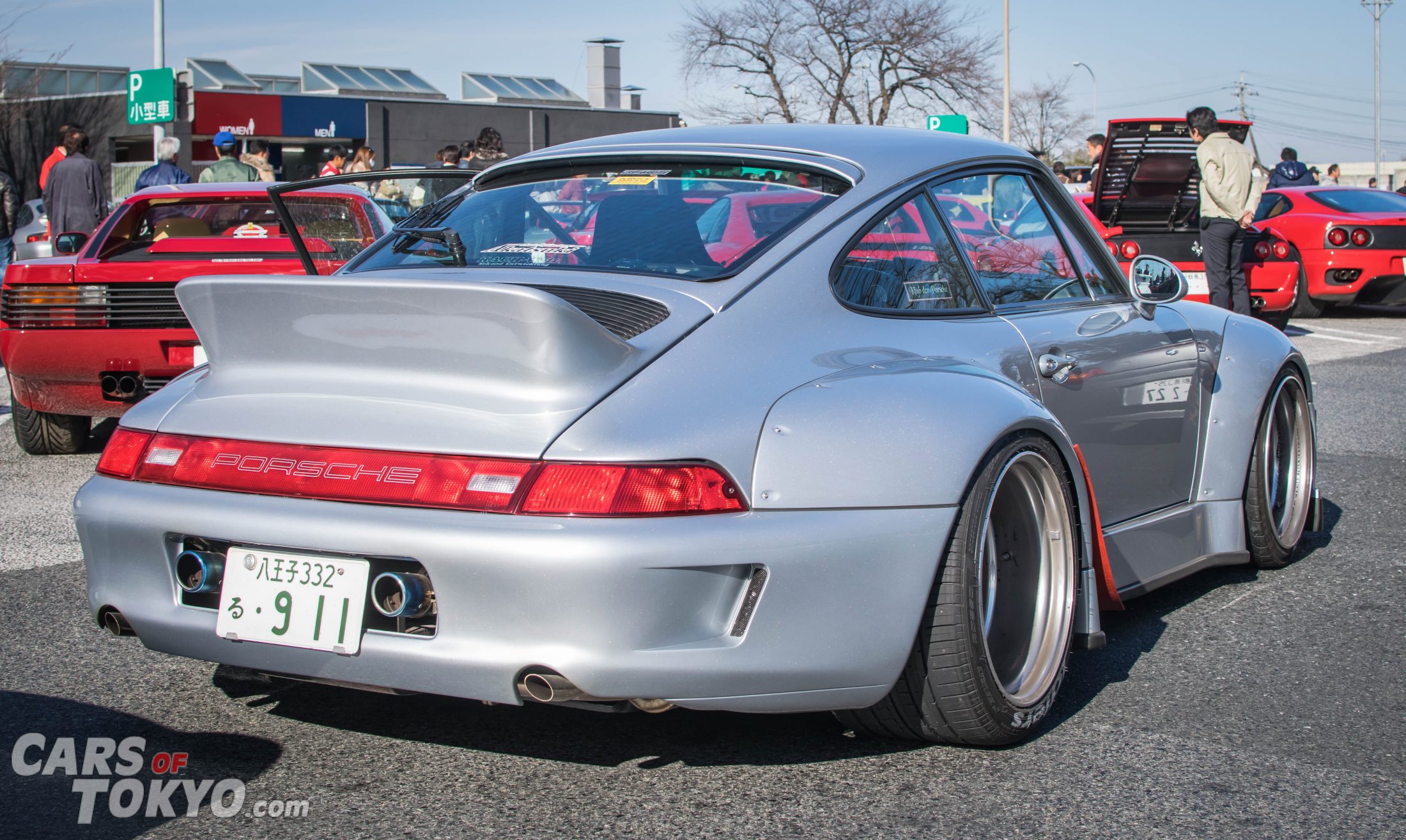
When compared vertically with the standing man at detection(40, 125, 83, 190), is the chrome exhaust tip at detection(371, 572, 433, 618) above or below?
below

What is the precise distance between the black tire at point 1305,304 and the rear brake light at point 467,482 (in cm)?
1283

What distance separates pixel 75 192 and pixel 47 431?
596 centimetres

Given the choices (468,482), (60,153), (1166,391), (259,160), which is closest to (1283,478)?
(1166,391)

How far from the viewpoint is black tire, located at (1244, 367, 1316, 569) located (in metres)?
4.32

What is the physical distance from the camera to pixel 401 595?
253 cm

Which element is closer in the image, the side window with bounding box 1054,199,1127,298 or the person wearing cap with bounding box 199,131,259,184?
the side window with bounding box 1054,199,1127,298

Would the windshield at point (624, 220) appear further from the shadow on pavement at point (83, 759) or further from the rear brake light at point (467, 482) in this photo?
the shadow on pavement at point (83, 759)

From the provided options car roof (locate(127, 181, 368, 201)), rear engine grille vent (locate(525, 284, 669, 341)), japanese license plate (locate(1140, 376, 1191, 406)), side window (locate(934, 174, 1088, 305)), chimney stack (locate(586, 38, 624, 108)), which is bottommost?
japanese license plate (locate(1140, 376, 1191, 406))

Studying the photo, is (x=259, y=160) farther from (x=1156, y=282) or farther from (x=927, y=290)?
(x=927, y=290)

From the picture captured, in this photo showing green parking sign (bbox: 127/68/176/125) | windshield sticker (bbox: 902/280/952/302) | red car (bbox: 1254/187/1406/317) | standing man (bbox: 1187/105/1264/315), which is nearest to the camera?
windshield sticker (bbox: 902/280/952/302)

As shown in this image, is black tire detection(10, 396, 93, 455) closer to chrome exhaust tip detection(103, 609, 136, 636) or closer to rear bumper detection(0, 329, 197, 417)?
rear bumper detection(0, 329, 197, 417)

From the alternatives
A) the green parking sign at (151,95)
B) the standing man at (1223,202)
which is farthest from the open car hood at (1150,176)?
the green parking sign at (151,95)

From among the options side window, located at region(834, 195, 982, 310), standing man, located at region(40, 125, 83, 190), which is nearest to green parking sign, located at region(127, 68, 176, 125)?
standing man, located at region(40, 125, 83, 190)

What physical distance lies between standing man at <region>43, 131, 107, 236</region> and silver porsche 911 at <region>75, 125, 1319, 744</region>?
10.1m
